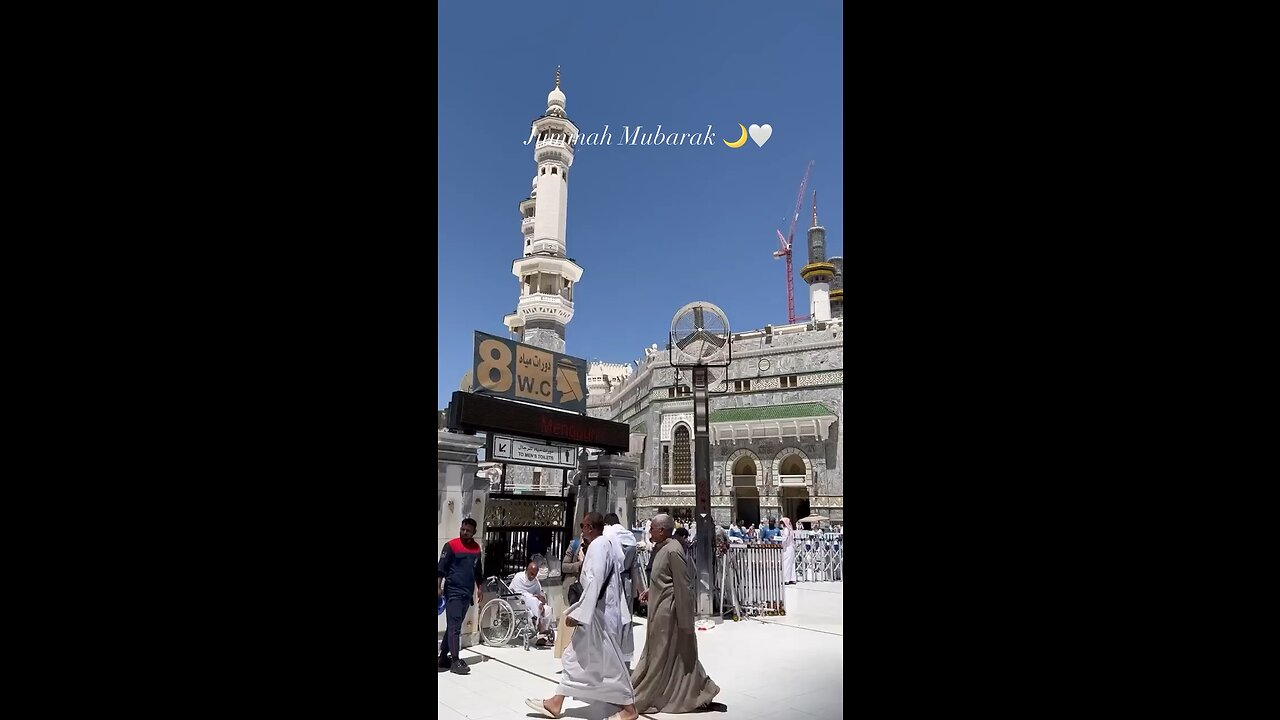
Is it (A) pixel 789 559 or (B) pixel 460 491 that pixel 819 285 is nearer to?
(A) pixel 789 559

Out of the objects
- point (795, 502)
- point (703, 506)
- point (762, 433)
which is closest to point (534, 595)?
point (703, 506)

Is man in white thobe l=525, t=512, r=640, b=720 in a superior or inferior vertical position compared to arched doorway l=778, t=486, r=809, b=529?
superior

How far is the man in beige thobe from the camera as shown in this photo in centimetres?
470

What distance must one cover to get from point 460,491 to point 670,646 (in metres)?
3.60

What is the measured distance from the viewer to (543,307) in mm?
33000

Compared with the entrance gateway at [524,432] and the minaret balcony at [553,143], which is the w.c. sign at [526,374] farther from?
the minaret balcony at [553,143]

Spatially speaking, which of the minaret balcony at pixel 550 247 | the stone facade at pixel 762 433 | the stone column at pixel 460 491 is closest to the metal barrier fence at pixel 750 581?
the stone column at pixel 460 491

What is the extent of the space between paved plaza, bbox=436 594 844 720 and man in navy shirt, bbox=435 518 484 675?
0.22 m

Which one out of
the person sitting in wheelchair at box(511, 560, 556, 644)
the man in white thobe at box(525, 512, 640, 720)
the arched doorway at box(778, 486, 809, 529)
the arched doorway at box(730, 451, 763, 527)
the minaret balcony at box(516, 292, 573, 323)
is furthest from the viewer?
the minaret balcony at box(516, 292, 573, 323)

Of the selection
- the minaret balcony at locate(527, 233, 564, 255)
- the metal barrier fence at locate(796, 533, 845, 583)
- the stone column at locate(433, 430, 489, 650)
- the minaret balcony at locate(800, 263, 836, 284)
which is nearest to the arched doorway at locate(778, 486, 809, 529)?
the metal barrier fence at locate(796, 533, 845, 583)

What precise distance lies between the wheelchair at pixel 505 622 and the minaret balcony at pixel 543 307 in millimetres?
26142

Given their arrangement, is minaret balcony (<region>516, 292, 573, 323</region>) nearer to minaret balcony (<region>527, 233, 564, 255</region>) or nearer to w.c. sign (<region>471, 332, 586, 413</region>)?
minaret balcony (<region>527, 233, 564, 255</region>)
